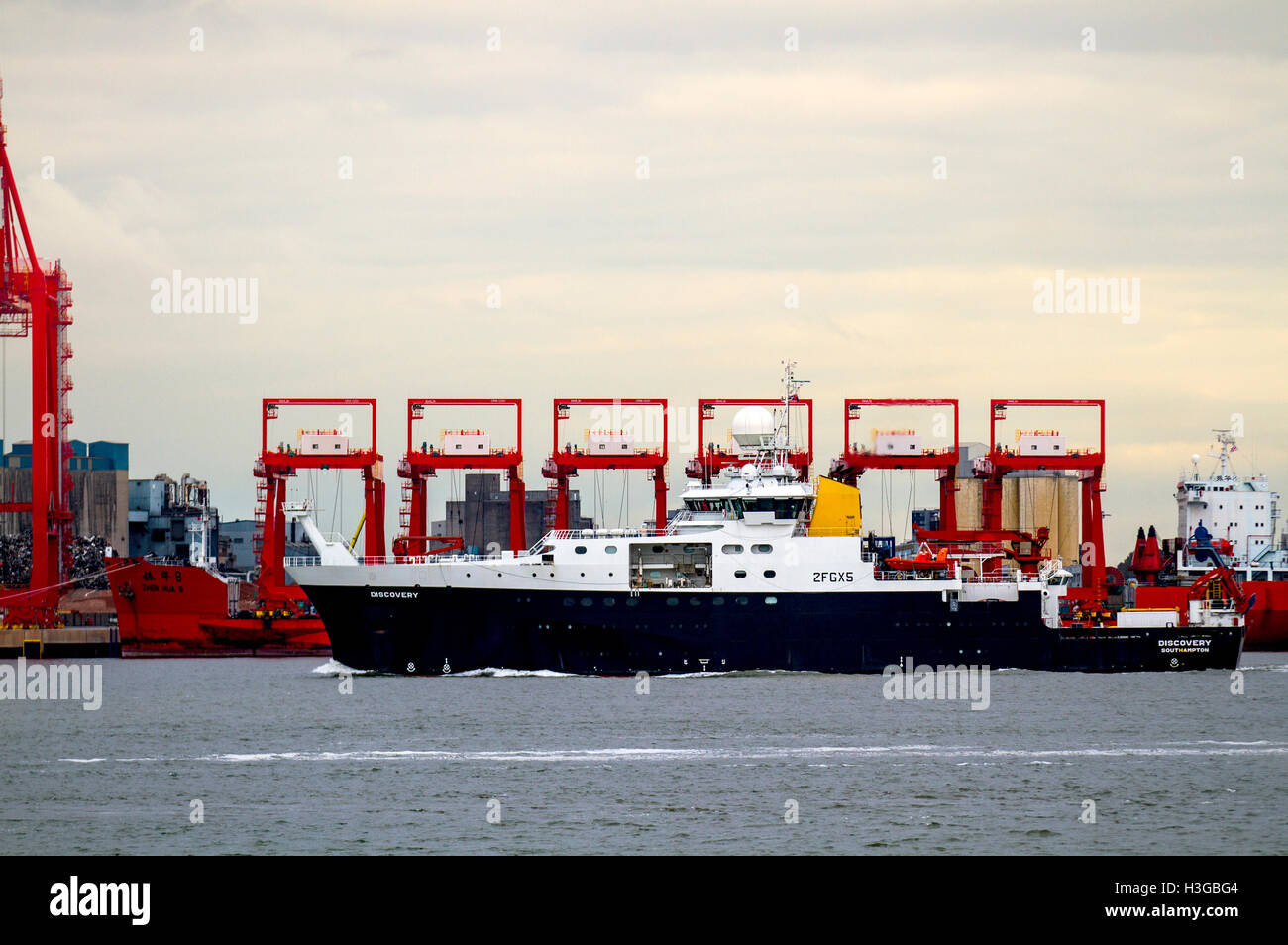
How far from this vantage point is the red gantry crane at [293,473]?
7800 cm

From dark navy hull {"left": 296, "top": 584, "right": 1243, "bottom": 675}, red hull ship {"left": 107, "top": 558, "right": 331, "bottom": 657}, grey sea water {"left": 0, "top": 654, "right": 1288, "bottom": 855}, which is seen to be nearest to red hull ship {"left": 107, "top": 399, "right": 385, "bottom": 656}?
red hull ship {"left": 107, "top": 558, "right": 331, "bottom": 657}

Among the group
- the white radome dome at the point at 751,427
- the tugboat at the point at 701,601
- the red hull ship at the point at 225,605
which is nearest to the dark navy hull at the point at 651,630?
the tugboat at the point at 701,601

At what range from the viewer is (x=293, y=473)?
80812 millimetres

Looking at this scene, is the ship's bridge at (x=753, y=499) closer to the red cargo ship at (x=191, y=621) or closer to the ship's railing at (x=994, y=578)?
the ship's railing at (x=994, y=578)

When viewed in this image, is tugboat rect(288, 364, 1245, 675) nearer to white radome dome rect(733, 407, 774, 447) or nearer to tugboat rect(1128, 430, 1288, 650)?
white radome dome rect(733, 407, 774, 447)

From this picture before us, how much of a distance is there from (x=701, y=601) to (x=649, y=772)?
23.0m

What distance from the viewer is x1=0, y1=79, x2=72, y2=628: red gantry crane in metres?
80.9

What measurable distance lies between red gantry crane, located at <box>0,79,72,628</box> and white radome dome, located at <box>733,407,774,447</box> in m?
39.4

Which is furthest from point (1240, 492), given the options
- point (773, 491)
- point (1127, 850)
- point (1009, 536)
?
point (1127, 850)

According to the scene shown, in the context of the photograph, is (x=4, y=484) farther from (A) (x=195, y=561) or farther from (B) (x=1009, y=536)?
(B) (x=1009, y=536)

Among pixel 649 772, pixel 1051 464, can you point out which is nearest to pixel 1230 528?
pixel 1051 464

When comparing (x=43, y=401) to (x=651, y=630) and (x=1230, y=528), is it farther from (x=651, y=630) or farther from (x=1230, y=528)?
(x=1230, y=528)

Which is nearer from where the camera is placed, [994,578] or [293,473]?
[994,578]

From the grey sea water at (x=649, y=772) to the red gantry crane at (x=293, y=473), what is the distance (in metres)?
28.0
